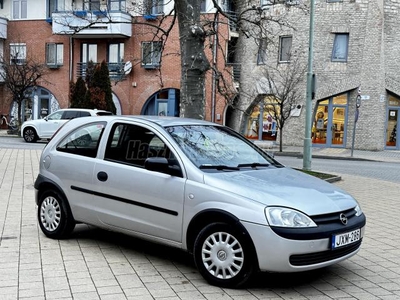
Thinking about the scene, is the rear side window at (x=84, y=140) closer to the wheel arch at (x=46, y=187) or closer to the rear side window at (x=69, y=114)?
the wheel arch at (x=46, y=187)

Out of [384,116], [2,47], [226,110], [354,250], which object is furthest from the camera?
[2,47]

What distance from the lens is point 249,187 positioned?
195 inches

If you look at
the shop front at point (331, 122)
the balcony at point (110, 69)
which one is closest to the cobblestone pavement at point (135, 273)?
the shop front at point (331, 122)

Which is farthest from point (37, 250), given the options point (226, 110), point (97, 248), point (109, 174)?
point (226, 110)

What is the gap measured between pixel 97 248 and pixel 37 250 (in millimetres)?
702

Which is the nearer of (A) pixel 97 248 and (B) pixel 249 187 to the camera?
(B) pixel 249 187

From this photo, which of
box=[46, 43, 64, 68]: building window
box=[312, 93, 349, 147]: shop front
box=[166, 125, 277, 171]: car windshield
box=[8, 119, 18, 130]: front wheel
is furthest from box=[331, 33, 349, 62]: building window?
box=[166, 125, 277, 171]: car windshield

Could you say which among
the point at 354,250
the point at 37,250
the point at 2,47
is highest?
the point at 2,47

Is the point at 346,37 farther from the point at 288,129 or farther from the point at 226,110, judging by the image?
the point at 226,110

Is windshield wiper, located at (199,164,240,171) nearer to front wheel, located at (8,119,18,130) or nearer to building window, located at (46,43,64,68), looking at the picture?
front wheel, located at (8,119,18,130)

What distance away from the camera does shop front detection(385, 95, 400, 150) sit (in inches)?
1152

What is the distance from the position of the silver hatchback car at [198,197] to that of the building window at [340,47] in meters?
24.7

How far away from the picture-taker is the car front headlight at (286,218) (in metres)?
4.67

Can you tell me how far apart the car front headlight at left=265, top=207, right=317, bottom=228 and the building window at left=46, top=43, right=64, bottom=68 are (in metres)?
34.0
